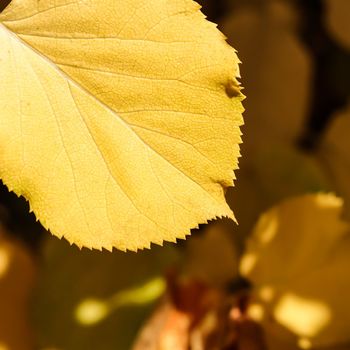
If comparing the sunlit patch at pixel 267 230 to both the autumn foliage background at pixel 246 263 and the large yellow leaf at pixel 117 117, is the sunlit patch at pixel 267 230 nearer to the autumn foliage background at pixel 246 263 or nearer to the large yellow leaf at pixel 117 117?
the autumn foliage background at pixel 246 263

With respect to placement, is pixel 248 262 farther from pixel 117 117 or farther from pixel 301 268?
pixel 117 117

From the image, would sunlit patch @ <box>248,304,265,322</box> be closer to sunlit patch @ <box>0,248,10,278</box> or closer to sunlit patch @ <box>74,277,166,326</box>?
sunlit patch @ <box>74,277,166,326</box>

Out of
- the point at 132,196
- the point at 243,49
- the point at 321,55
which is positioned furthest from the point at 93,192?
the point at 321,55

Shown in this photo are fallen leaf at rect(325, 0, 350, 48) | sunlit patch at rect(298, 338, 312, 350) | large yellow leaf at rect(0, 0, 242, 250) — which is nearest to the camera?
large yellow leaf at rect(0, 0, 242, 250)

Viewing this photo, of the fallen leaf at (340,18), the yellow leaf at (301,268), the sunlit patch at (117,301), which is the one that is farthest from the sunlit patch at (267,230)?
the fallen leaf at (340,18)

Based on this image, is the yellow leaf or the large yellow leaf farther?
the yellow leaf

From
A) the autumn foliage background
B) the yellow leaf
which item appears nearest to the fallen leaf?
the autumn foliage background

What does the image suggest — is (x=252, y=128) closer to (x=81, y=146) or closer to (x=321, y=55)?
(x=321, y=55)
